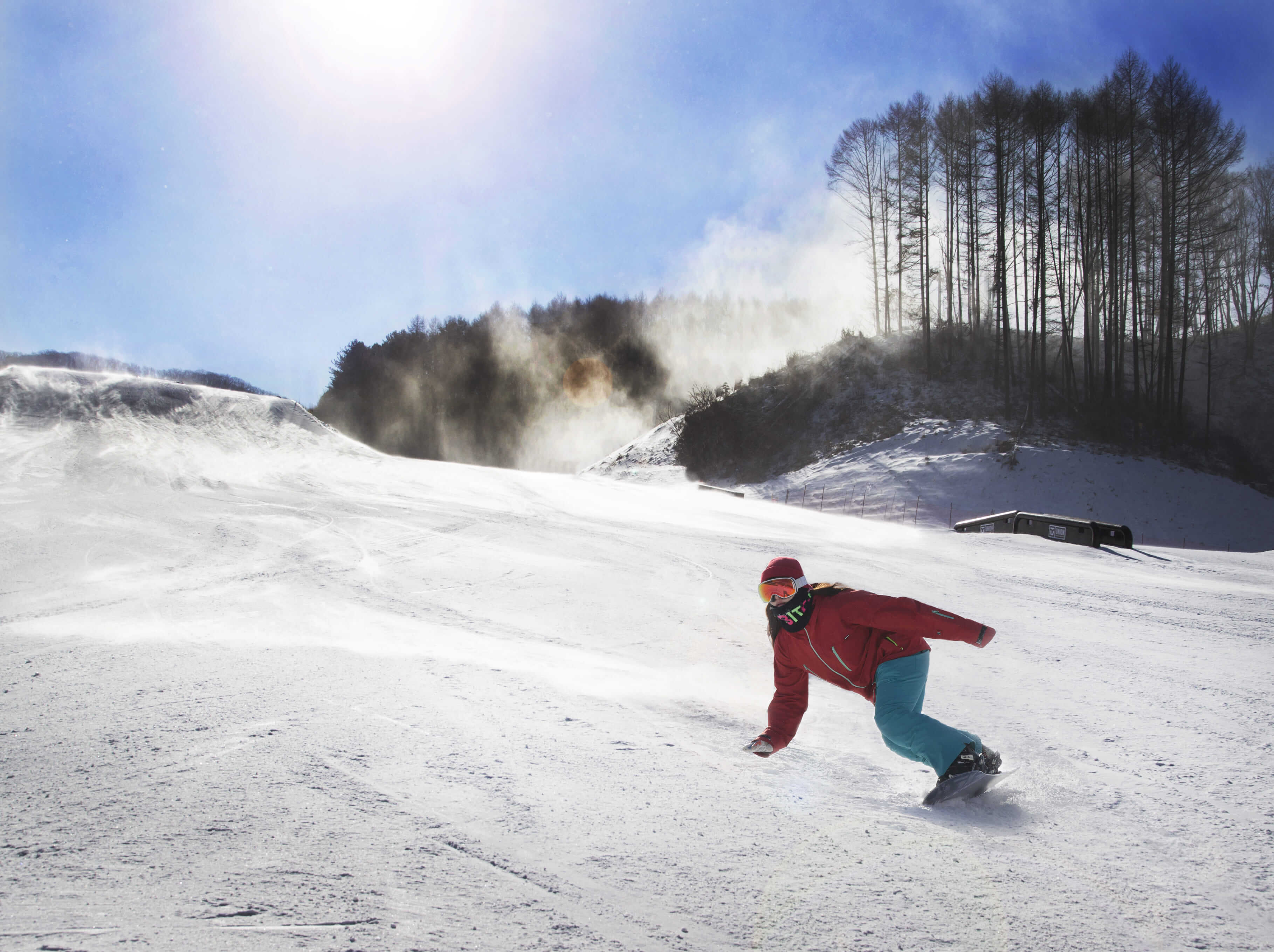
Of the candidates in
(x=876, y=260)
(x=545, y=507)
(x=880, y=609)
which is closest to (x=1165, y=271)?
(x=876, y=260)

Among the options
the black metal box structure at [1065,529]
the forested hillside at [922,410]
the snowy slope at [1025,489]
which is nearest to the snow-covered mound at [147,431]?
the snowy slope at [1025,489]

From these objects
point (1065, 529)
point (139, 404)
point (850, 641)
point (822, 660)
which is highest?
point (139, 404)

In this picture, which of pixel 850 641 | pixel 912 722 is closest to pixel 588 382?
pixel 850 641

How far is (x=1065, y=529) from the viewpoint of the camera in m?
13.9

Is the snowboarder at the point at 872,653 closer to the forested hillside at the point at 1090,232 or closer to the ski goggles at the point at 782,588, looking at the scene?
the ski goggles at the point at 782,588

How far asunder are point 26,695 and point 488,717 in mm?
2856

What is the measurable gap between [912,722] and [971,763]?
0.35m

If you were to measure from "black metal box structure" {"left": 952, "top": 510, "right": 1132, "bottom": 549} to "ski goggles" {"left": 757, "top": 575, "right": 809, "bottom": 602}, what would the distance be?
39.9ft

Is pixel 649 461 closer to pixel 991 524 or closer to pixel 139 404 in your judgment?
pixel 991 524

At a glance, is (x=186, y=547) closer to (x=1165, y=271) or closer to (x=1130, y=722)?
(x=1130, y=722)

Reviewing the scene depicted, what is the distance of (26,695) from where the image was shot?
4133mm

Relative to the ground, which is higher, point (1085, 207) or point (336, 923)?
point (1085, 207)

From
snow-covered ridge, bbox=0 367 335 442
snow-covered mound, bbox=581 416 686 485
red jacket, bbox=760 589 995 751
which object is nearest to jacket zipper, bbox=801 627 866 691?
red jacket, bbox=760 589 995 751

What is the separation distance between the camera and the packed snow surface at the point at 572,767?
2.26m
